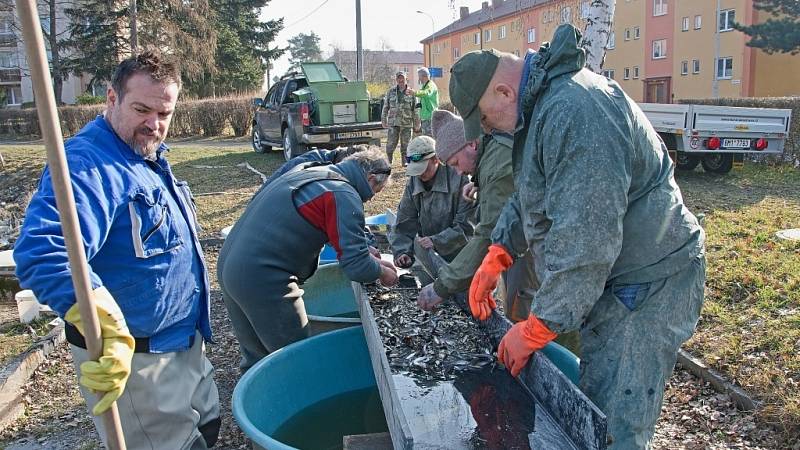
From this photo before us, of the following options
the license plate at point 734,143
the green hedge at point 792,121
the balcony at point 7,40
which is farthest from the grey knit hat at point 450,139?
the balcony at point 7,40

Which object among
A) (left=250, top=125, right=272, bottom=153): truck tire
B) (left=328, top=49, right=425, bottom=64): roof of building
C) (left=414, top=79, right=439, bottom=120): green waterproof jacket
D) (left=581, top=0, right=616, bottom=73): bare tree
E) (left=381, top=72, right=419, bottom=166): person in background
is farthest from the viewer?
(left=328, top=49, right=425, bottom=64): roof of building

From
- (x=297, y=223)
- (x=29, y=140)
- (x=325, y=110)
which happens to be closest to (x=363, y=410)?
(x=297, y=223)

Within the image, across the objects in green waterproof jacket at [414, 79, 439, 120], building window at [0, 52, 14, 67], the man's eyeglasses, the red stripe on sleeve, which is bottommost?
the red stripe on sleeve

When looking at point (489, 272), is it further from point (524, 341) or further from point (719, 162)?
point (719, 162)

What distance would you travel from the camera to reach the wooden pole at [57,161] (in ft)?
4.81

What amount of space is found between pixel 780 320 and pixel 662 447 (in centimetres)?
179

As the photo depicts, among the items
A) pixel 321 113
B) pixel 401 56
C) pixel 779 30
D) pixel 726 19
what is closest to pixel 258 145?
pixel 321 113

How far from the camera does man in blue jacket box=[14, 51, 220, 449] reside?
225 centimetres

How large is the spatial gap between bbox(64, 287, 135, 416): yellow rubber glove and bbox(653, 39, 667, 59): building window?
40171 mm

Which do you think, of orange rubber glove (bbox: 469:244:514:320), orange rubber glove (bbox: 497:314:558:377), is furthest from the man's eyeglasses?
orange rubber glove (bbox: 497:314:558:377)

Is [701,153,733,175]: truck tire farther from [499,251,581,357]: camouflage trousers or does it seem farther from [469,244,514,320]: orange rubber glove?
[469,244,514,320]: orange rubber glove

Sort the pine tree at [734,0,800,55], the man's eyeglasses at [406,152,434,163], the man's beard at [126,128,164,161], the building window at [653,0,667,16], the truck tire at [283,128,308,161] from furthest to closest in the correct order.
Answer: the building window at [653,0,667,16] < the pine tree at [734,0,800,55] < the truck tire at [283,128,308,161] < the man's eyeglasses at [406,152,434,163] < the man's beard at [126,128,164,161]

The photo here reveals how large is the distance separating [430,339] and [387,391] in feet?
3.18

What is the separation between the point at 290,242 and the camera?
141 inches
